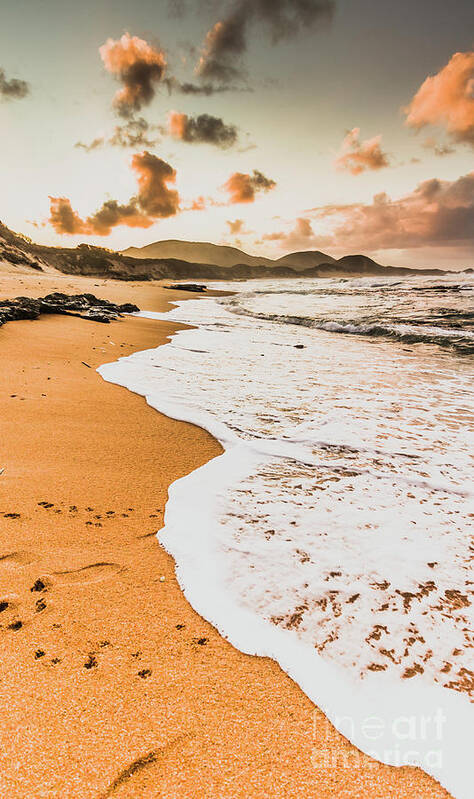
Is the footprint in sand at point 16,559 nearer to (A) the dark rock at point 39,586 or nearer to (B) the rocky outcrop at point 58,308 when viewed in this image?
(A) the dark rock at point 39,586

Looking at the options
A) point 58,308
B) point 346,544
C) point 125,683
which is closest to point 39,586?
point 125,683

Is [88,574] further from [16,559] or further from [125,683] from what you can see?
[125,683]

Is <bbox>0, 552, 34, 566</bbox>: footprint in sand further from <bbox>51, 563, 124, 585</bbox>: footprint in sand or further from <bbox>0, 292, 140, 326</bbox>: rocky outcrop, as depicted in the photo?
<bbox>0, 292, 140, 326</bbox>: rocky outcrop

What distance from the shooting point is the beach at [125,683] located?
3.62 feet

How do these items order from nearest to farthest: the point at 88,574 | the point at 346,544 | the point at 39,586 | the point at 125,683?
the point at 125,683 → the point at 39,586 → the point at 88,574 → the point at 346,544

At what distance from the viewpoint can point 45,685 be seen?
132 cm

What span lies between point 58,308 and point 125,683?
11.0 metres

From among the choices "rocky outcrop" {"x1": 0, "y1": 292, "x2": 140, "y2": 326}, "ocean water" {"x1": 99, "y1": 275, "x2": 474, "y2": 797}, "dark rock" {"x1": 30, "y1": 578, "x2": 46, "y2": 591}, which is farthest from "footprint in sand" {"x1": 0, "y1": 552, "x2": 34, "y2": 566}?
"rocky outcrop" {"x1": 0, "y1": 292, "x2": 140, "y2": 326}

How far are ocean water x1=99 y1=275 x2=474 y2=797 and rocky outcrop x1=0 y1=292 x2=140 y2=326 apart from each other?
4.98 metres

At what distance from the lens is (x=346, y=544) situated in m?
2.25

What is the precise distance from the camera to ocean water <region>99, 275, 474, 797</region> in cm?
143

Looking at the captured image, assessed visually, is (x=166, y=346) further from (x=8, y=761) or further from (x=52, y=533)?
(x=8, y=761)

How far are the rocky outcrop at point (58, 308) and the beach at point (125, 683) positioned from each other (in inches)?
276

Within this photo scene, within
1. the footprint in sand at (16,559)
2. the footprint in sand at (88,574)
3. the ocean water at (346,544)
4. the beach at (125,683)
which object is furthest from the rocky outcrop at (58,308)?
the footprint in sand at (88,574)
